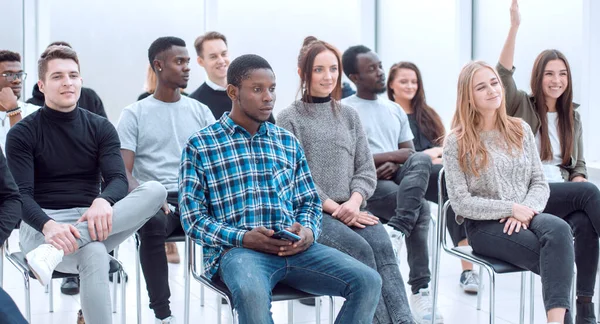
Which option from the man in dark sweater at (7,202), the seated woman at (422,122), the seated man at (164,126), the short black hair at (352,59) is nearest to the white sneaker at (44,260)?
Answer: the man in dark sweater at (7,202)

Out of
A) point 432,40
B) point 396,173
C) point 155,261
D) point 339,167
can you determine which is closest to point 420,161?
point 396,173

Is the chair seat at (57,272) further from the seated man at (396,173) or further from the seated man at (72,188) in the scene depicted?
the seated man at (396,173)

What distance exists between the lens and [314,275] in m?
2.47

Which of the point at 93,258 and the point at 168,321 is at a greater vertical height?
the point at 93,258

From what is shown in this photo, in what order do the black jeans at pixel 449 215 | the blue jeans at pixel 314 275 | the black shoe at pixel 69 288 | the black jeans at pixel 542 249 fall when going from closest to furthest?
the blue jeans at pixel 314 275
the black jeans at pixel 542 249
the black jeans at pixel 449 215
the black shoe at pixel 69 288

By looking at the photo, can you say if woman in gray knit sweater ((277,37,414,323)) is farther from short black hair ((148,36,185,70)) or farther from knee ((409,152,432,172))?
short black hair ((148,36,185,70))

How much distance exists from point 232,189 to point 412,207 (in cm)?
112

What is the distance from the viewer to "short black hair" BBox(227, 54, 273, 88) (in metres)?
2.68

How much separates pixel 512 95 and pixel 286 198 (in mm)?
1541

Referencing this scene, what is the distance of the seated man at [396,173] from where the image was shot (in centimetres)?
342

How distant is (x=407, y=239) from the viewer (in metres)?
3.58

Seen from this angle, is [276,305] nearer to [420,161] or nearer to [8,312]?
[420,161]

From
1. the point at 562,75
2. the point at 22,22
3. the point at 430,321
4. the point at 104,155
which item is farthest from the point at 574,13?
the point at 22,22

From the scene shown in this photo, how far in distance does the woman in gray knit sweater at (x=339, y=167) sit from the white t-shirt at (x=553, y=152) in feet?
3.03
